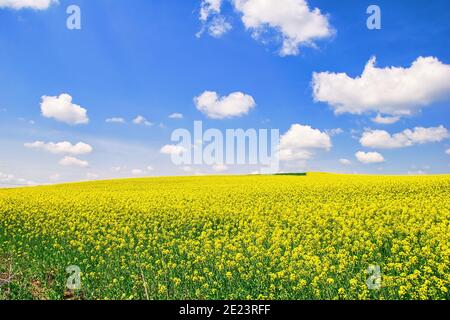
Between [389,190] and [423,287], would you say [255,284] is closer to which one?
[423,287]

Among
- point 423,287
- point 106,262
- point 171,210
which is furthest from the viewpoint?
point 171,210

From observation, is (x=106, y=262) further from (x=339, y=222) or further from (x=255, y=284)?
(x=339, y=222)

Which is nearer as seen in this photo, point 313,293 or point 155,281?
point 313,293

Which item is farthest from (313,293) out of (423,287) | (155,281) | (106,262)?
(106,262)

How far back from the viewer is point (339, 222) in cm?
1351

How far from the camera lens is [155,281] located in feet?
29.6

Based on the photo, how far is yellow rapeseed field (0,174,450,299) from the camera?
8281mm

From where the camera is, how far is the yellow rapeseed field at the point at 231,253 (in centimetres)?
828

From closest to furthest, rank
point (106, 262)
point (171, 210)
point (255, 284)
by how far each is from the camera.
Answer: point (255, 284) < point (106, 262) < point (171, 210)

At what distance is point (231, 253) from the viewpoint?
34.9 feet
